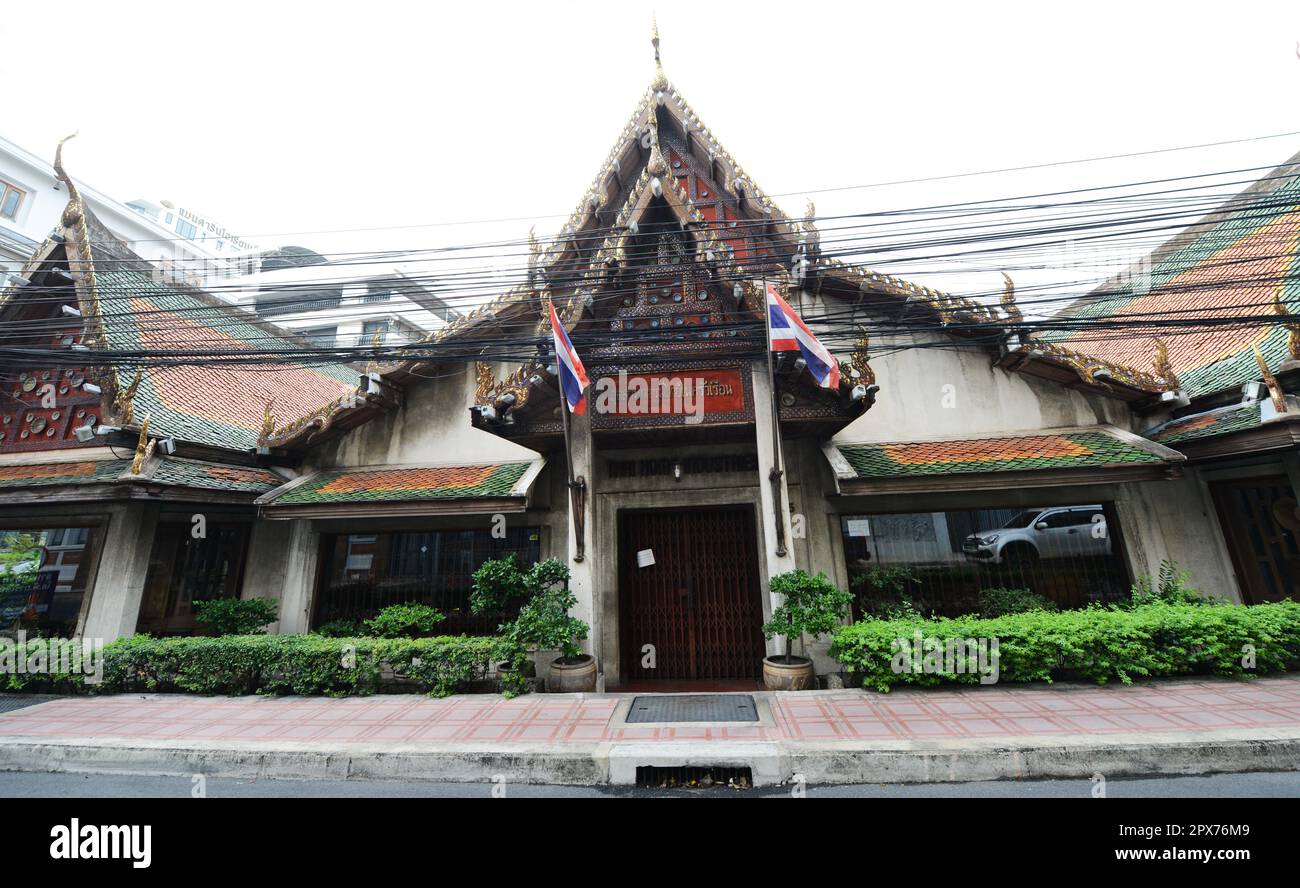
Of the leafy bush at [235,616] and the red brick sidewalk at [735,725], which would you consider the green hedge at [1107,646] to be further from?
the leafy bush at [235,616]

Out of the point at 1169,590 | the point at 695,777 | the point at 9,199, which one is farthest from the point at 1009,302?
the point at 9,199

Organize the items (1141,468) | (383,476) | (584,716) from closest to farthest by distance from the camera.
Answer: (584,716)
(1141,468)
(383,476)

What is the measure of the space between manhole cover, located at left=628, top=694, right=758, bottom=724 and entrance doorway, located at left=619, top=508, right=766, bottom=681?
1.50 m

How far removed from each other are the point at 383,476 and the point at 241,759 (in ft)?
15.6

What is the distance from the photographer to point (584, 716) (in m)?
5.89

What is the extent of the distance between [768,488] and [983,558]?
3.89m

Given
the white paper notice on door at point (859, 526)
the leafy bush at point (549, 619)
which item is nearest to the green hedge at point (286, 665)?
the leafy bush at point (549, 619)

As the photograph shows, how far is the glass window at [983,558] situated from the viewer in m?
8.10

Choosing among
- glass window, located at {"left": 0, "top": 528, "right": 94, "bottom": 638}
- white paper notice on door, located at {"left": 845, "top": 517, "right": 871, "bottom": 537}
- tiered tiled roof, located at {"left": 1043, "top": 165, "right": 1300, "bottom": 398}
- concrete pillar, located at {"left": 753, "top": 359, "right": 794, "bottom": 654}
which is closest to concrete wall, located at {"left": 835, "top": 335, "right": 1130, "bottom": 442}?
tiered tiled roof, located at {"left": 1043, "top": 165, "right": 1300, "bottom": 398}

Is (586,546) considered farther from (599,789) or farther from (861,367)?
(861,367)

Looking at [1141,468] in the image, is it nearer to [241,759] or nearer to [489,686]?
[489,686]

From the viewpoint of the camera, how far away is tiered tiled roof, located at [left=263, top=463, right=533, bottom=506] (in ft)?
26.3

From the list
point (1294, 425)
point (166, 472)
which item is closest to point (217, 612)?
point (166, 472)

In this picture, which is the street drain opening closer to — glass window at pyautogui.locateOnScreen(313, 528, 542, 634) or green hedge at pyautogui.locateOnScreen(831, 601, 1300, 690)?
green hedge at pyautogui.locateOnScreen(831, 601, 1300, 690)
